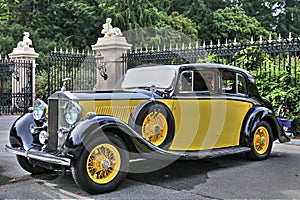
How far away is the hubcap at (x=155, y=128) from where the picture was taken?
201 inches

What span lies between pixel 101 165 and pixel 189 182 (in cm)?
129

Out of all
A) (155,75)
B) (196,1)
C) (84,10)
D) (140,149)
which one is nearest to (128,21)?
(84,10)

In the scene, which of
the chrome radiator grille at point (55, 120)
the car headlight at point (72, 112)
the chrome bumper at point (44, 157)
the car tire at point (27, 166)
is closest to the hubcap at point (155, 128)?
the car headlight at point (72, 112)

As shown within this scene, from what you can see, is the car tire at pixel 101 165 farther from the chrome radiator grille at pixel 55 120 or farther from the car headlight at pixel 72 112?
the chrome radiator grille at pixel 55 120

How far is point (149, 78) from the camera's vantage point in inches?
235

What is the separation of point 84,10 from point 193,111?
2203 centimetres

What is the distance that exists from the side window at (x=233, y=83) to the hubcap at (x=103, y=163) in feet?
7.77

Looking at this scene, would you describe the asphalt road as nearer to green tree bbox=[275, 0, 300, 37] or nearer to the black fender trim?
the black fender trim

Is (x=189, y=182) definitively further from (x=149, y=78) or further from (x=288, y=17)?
(x=288, y=17)

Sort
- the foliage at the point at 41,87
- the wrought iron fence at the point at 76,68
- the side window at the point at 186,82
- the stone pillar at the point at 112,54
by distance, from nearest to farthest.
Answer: the side window at the point at 186,82 < the stone pillar at the point at 112,54 < the wrought iron fence at the point at 76,68 < the foliage at the point at 41,87

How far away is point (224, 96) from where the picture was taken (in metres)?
5.96

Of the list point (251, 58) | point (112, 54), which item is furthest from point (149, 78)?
point (112, 54)

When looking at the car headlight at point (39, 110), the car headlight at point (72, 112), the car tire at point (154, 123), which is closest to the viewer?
the car headlight at point (72, 112)

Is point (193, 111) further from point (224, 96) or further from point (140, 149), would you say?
point (140, 149)
